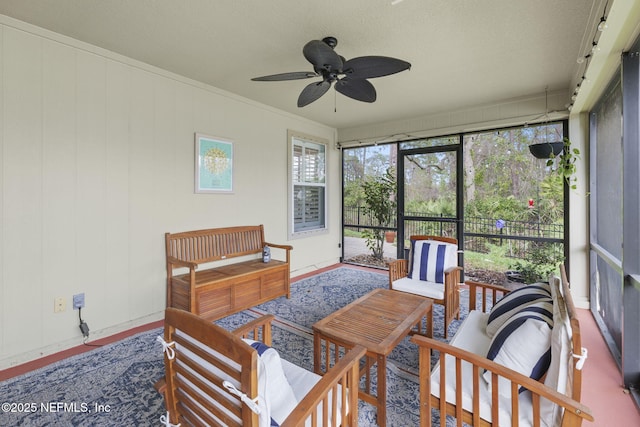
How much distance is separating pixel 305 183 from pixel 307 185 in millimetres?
64

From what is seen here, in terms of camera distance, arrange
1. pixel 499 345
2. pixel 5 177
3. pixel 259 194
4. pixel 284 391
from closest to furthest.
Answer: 1. pixel 284 391
2. pixel 499 345
3. pixel 5 177
4. pixel 259 194

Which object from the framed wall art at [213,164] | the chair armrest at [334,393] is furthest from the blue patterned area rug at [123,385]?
the framed wall art at [213,164]

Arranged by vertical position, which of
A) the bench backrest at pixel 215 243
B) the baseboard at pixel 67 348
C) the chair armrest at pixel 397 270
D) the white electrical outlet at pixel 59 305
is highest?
the bench backrest at pixel 215 243

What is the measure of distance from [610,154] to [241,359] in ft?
11.5

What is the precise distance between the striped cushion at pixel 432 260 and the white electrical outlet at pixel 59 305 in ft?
11.1

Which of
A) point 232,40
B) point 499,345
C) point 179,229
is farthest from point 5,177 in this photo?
point 499,345

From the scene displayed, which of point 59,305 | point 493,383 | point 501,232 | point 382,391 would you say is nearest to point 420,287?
point 382,391

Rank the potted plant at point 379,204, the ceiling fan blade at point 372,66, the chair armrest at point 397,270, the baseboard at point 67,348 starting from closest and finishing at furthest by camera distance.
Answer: the ceiling fan blade at point 372,66
the baseboard at point 67,348
the chair armrest at point 397,270
the potted plant at point 379,204

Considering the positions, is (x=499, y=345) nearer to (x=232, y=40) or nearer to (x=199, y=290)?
(x=199, y=290)

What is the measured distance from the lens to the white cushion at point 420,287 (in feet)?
9.48

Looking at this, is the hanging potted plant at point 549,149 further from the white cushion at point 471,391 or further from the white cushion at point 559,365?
the white cushion at point 559,365

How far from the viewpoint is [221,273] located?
11.0ft

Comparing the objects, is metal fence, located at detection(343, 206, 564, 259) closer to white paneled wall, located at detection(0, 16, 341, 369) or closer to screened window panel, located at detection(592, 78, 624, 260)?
screened window panel, located at detection(592, 78, 624, 260)

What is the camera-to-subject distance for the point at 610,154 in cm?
264
